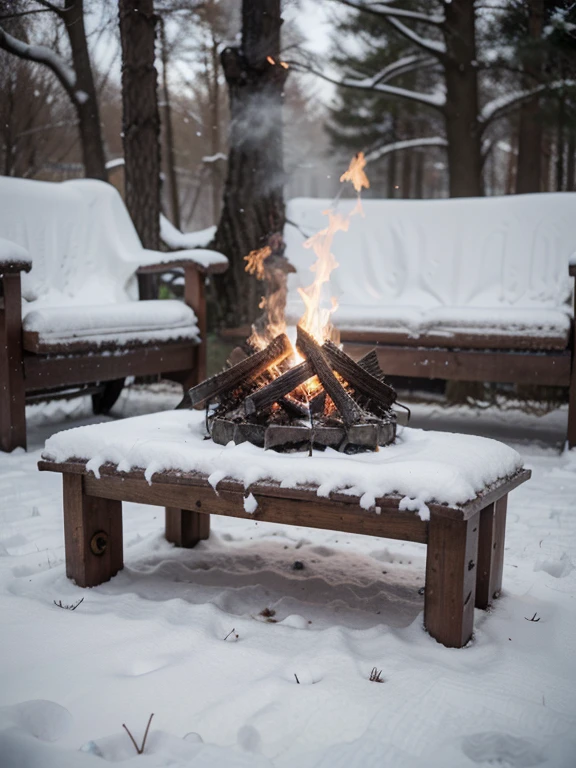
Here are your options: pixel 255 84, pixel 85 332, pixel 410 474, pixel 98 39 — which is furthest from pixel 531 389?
pixel 410 474

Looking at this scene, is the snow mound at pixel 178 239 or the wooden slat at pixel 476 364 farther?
the snow mound at pixel 178 239

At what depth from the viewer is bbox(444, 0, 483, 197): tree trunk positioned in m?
7.12

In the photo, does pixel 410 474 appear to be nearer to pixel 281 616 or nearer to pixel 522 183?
pixel 281 616

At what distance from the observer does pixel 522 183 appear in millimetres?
7871

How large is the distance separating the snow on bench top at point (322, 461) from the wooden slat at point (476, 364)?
1674 millimetres

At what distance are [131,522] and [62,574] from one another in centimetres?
60

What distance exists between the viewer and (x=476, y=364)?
3670 mm

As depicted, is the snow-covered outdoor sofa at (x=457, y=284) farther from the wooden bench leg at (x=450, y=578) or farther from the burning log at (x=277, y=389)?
the wooden bench leg at (x=450, y=578)

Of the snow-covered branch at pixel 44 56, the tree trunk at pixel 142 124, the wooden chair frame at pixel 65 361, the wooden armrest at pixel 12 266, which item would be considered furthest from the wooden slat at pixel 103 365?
the snow-covered branch at pixel 44 56

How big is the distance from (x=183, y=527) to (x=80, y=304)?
2077mm

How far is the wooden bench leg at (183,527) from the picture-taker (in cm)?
229

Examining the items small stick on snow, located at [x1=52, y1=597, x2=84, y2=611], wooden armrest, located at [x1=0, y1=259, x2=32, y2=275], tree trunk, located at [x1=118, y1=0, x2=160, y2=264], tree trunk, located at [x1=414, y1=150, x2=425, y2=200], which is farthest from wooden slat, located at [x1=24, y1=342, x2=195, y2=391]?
tree trunk, located at [x1=414, y1=150, x2=425, y2=200]

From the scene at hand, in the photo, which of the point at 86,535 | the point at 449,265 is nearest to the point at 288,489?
the point at 86,535

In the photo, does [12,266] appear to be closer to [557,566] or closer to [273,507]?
[273,507]
